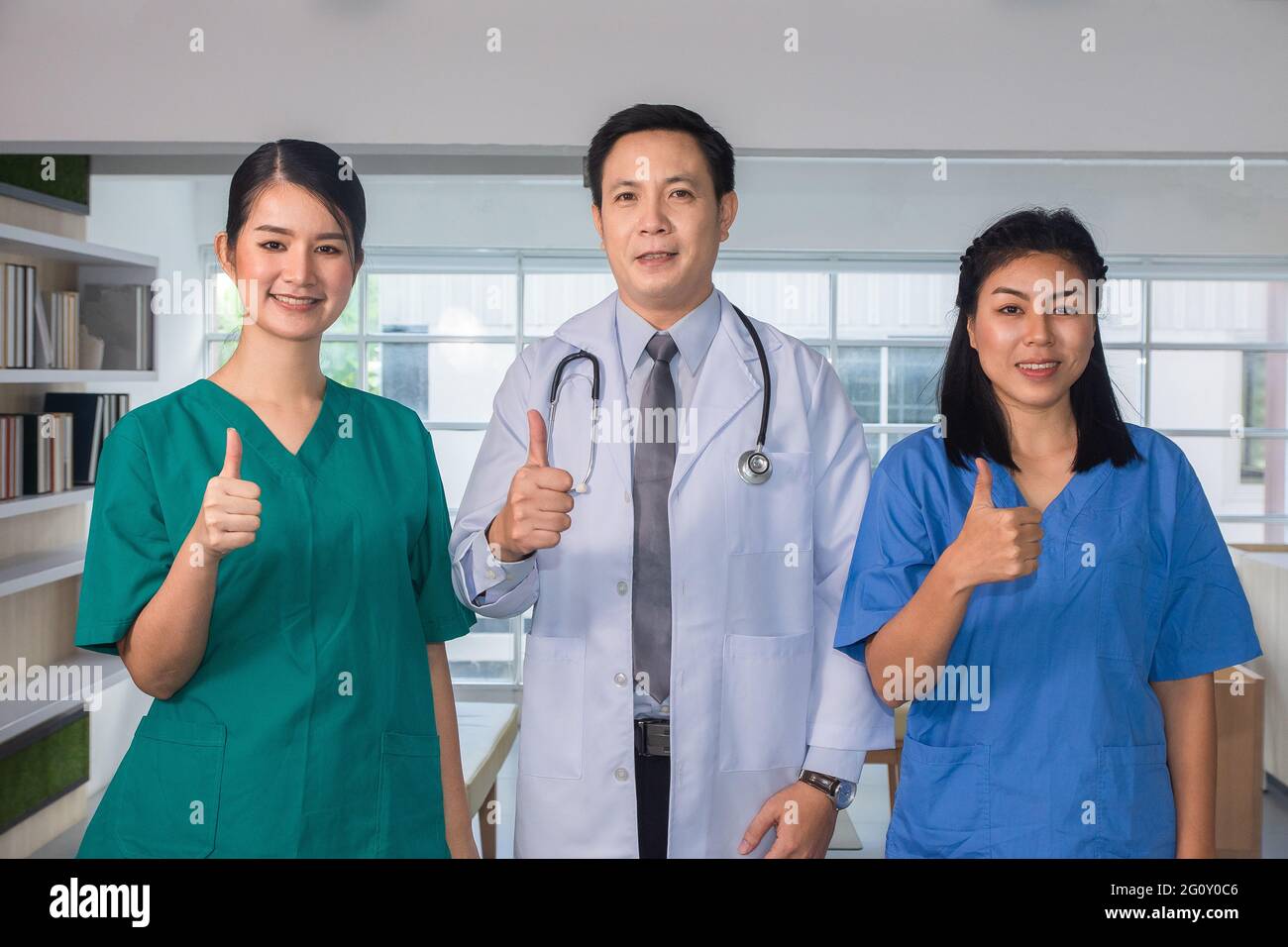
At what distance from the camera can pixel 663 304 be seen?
4.88 feet

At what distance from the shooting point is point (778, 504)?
144cm

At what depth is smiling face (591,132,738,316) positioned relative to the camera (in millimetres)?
1399

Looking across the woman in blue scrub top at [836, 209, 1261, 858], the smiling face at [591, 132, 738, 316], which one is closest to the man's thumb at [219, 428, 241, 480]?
the smiling face at [591, 132, 738, 316]

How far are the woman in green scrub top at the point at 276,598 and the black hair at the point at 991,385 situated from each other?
29.6 inches

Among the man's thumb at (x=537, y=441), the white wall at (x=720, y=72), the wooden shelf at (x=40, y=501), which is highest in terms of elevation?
the white wall at (x=720, y=72)

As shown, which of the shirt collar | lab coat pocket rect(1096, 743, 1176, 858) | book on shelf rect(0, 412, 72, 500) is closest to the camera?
lab coat pocket rect(1096, 743, 1176, 858)

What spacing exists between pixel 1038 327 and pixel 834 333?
173 inches

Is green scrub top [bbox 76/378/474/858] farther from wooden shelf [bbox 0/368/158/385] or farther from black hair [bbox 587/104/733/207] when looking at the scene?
wooden shelf [bbox 0/368/158/385]

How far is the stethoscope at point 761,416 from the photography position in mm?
1423

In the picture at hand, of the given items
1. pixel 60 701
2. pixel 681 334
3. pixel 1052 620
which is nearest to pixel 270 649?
pixel 681 334

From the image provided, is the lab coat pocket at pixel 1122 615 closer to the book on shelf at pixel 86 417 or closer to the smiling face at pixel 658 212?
the smiling face at pixel 658 212

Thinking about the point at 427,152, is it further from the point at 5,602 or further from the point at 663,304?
the point at 5,602

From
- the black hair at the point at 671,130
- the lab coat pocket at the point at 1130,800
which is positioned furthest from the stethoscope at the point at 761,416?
the lab coat pocket at the point at 1130,800

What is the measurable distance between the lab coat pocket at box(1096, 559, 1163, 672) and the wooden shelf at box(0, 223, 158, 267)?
2.67 metres
